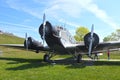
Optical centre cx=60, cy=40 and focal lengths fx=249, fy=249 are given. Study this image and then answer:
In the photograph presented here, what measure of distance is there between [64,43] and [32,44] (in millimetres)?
4747

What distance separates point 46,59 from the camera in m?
30.3

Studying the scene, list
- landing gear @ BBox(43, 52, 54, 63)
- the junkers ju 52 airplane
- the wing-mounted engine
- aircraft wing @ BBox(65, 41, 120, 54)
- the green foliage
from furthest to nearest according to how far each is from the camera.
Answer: the green foliage → the wing-mounted engine → landing gear @ BBox(43, 52, 54, 63) → aircraft wing @ BBox(65, 41, 120, 54) → the junkers ju 52 airplane

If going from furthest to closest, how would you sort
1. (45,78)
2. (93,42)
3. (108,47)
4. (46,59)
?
(46,59)
(108,47)
(93,42)
(45,78)

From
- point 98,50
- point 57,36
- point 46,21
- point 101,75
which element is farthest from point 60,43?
point 101,75

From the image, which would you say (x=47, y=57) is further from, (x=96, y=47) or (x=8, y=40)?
(x=8, y=40)

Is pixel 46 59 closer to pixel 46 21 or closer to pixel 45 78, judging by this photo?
pixel 46 21

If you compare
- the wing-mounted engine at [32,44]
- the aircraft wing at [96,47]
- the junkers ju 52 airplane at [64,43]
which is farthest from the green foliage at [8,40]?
the aircraft wing at [96,47]

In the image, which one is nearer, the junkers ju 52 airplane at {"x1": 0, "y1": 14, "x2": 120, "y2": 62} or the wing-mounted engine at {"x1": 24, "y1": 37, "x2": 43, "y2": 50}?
the junkers ju 52 airplane at {"x1": 0, "y1": 14, "x2": 120, "y2": 62}

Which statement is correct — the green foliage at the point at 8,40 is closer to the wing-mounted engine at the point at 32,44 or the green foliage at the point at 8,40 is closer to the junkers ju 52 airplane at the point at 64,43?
the wing-mounted engine at the point at 32,44

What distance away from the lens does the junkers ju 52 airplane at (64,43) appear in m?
25.6

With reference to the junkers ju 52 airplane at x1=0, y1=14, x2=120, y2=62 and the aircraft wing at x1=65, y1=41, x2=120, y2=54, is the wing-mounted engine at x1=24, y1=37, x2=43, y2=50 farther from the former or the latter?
the aircraft wing at x1=65, y1=41, x2=120, y2=54

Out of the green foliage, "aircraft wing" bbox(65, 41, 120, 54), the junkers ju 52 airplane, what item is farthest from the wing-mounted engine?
the green foliage

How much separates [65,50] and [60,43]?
1.62 meters

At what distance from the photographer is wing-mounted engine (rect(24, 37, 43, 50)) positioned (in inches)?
1204
